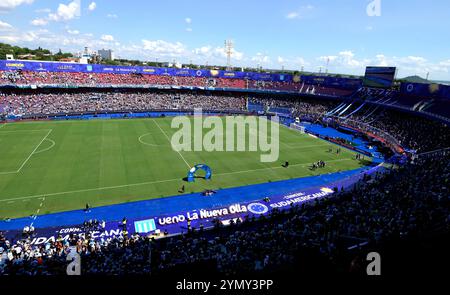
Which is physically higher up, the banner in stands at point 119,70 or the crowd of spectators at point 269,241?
the banner in stands at point 119,70

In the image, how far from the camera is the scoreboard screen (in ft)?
204

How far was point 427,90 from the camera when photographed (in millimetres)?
56906

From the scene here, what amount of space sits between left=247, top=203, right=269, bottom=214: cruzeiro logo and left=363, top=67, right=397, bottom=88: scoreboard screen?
49684 millimetres

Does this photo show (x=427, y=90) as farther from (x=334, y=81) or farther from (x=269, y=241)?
(x=269, y=241)

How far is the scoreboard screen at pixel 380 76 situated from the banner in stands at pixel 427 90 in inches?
125

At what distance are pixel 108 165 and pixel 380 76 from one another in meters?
58.9

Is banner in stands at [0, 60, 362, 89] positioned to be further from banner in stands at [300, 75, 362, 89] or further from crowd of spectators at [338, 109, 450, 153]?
crowd of spectators at [338, 109, 450, 153]

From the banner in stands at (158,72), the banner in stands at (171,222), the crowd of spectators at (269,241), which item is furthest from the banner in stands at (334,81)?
the crowd of spectators at (269,241)

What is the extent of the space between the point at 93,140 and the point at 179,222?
29.5 metres

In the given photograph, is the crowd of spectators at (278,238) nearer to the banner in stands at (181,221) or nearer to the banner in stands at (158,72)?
the banner in stands at (181,221)

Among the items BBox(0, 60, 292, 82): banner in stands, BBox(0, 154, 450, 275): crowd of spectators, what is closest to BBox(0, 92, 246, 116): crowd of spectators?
BBox(0, 60, 292, 82): banner in stands

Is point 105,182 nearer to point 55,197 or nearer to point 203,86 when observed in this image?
point 55,197

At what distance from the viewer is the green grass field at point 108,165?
29.1m

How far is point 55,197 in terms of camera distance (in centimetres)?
2855
